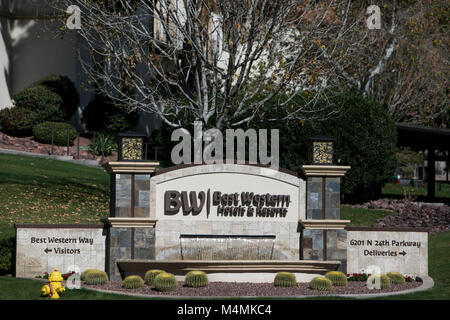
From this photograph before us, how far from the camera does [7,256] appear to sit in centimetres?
1811

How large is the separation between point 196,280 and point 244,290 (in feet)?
3.72

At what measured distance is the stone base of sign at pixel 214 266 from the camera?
704 inches

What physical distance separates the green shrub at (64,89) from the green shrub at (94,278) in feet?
69.9

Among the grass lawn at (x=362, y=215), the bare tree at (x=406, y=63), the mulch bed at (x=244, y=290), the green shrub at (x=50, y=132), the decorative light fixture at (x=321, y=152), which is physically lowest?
the mulch bed at (x=244, y=290)

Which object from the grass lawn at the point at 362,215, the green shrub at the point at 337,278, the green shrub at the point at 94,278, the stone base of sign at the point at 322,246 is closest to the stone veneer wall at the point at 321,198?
the stone base of sign at the point at 322,246

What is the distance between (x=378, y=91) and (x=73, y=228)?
27157 mm

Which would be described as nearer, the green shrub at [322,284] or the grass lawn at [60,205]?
the grass lawn at [60,205]

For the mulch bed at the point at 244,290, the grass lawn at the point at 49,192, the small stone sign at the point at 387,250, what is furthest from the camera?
the grass lawn at the point at 49,192

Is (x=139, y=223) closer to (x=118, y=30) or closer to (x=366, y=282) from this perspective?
(x=366, y=282)

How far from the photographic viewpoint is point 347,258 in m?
19.3

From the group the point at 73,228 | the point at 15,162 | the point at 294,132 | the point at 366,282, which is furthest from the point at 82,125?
the point at 366,282

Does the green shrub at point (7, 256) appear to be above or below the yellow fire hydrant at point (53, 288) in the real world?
above

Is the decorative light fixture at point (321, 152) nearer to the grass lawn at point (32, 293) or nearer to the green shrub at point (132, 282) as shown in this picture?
the green shrub at point (132, 282)

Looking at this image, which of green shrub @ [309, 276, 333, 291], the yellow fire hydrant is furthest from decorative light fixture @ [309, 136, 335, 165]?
the yellow fire hydrant
